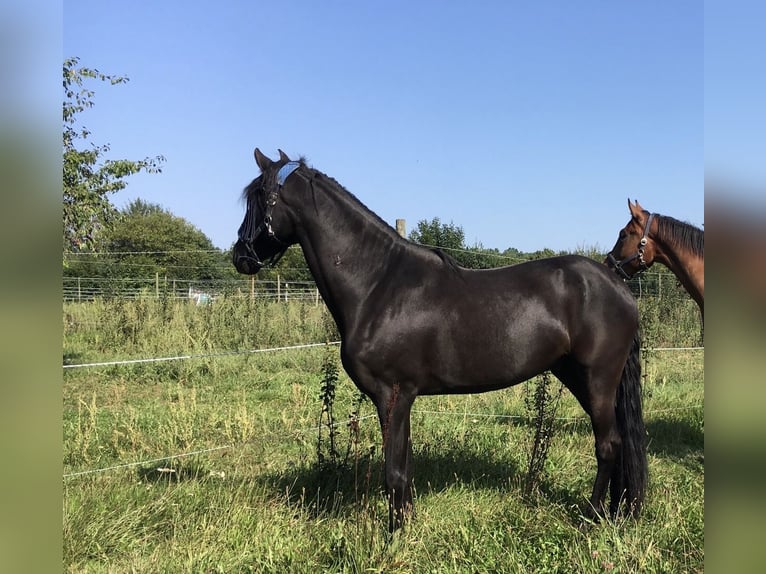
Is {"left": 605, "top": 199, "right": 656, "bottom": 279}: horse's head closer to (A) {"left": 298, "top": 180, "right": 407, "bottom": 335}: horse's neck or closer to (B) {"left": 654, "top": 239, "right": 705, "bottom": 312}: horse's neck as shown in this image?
(B) {"left": 654, "top": 239, "right": 705, "bottom": 312}: horse's neck

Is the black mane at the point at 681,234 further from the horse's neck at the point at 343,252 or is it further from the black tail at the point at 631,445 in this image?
the horse's neck at the point at 343,252

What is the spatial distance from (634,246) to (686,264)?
553mm

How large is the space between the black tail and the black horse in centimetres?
2

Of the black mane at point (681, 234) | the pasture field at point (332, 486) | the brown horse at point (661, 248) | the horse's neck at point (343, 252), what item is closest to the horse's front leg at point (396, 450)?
the pasture field at point (332, 486)

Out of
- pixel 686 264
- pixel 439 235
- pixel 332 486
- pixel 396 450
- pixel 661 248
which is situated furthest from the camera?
pixel 439 235

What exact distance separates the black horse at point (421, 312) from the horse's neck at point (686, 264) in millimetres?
1624

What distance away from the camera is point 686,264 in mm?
5023

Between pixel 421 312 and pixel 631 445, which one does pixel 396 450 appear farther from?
pixel 631 445

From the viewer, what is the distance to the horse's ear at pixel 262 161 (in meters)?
3.50

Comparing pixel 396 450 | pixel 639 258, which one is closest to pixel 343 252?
pixel 396 450
